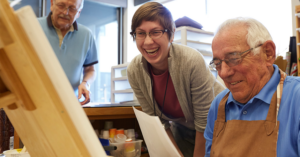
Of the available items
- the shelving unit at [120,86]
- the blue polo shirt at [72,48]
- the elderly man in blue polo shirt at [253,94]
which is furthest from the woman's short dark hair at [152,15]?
the shelving unit at [120,86]

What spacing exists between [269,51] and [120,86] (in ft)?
9.64

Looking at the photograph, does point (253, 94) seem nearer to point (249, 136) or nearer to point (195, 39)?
point (249, 136)

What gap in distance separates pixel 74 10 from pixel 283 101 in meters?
1.32

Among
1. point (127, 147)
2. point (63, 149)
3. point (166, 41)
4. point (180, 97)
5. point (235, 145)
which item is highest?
point (166, 41)

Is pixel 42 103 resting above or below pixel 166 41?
below

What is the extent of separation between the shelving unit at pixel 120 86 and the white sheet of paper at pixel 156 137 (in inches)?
94.8

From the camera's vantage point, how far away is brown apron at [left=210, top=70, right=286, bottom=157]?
807mm

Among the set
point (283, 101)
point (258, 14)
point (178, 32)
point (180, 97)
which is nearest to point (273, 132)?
point (283, 101)

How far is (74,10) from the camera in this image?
1598 mm

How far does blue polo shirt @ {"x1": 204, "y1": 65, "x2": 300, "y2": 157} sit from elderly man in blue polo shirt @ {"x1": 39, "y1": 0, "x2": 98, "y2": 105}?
970 millimetres

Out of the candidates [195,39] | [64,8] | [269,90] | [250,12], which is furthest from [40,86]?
[250,12]

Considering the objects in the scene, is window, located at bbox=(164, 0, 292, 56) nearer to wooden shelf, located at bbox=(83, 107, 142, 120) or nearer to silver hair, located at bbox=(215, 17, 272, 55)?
wooden shelf, located at bbox=(83, 107, 142, 120)

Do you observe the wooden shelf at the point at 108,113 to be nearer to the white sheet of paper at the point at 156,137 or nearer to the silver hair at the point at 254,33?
the white sheet of paper at the point at 156,137

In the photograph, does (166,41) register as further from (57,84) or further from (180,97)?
(57,84)
